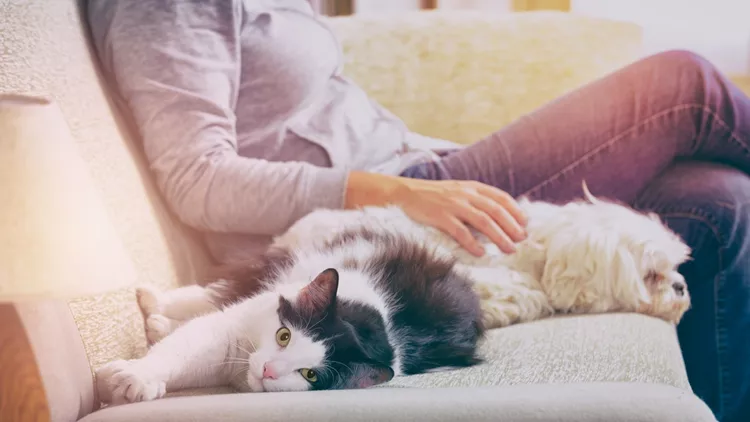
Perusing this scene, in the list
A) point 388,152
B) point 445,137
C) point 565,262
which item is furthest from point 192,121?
point 445,137

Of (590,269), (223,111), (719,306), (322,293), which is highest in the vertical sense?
(223,111)

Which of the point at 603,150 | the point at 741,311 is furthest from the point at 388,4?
the point at 741,311

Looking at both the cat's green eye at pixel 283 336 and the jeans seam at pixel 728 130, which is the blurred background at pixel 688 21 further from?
the cat's green eye at pixel 283 336

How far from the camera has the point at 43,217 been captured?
0.56 metres

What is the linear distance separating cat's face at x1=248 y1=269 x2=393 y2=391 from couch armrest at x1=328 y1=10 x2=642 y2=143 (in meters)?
0.95

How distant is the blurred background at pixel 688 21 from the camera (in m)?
2.12

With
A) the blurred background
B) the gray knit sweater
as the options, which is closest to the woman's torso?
the gray knit sweater

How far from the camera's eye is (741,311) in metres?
1.18

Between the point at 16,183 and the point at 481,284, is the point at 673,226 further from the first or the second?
the point at 16,183

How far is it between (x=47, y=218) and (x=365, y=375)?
0.38 metres

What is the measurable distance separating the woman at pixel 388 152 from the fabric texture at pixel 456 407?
51 centimetres

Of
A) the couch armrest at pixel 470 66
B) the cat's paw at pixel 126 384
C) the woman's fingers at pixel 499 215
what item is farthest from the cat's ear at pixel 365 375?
the couch armrest at pixel 470 66

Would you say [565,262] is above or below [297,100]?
below

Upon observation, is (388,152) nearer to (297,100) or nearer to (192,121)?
(297,100)
